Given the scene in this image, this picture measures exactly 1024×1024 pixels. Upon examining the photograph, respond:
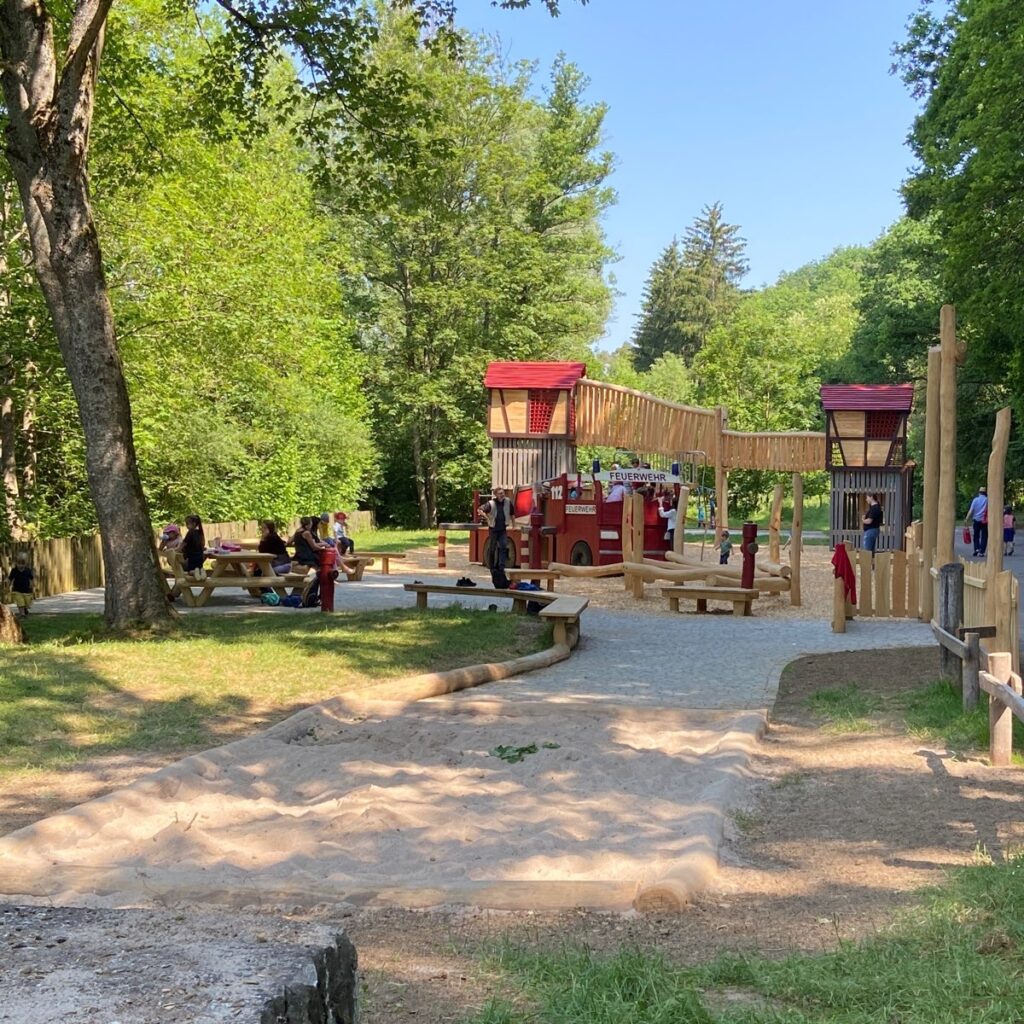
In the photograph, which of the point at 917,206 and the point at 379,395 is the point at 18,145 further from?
the point at 379,395

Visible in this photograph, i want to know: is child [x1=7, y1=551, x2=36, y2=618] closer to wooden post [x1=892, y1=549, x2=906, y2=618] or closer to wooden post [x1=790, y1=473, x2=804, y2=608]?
wooden post [x1=790, y1=473, x2=804, y2=608]

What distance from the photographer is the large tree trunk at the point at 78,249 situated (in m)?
13.2

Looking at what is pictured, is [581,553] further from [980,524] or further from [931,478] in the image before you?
[931,478]

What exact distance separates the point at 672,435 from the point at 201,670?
22.6 m

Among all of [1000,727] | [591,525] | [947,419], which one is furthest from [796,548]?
[1000,727]

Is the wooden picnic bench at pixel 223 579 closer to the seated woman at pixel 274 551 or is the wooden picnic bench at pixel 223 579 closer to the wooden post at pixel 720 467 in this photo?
the seated woman at pixel 274 551

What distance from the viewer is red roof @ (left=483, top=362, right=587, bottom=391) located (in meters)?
30.6

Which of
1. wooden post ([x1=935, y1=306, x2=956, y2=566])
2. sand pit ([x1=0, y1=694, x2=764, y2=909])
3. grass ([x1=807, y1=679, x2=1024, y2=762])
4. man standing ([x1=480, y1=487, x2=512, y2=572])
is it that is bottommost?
sand pit ([x1=0, y1=694, x2=764, y2=909])

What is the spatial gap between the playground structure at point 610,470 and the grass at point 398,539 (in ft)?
17.2

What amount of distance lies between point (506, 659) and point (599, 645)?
221 centimetres

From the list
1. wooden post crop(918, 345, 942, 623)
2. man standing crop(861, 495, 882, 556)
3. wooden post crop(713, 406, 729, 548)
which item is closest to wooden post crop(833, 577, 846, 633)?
wooden post crop(918, 345, 942, 623)

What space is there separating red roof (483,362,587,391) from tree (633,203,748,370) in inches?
2268

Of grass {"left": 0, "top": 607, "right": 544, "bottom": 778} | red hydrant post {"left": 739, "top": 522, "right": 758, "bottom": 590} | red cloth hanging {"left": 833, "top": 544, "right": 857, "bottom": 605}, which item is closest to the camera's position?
grass {"left": 0, "top": 607, "right": 544, "bottom": 778}

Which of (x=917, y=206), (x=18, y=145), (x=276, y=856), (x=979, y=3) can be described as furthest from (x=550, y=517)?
(x=276, y=856)
